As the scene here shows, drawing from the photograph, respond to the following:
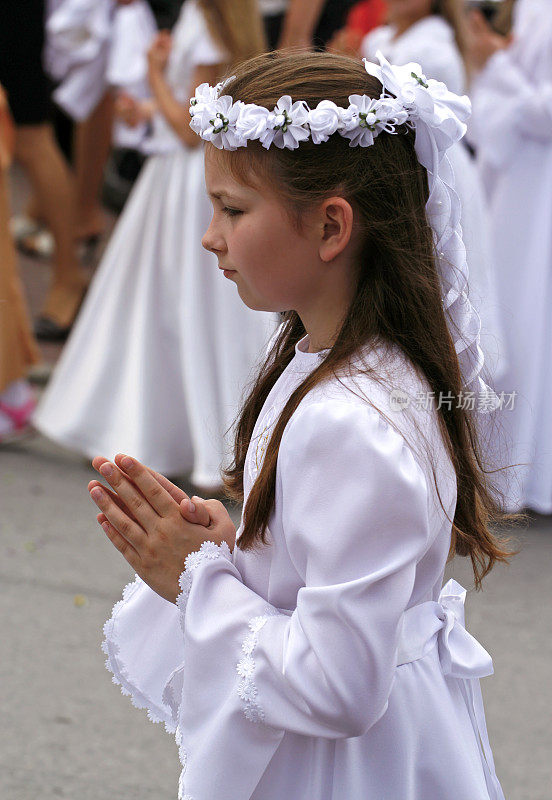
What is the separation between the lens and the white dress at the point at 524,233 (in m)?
4.26

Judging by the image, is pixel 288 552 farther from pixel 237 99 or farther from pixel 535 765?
pixel 535 765

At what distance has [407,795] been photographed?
151cm

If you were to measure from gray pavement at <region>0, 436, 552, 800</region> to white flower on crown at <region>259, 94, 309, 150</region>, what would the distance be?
829 millimetres

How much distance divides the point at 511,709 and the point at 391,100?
83.4 inches

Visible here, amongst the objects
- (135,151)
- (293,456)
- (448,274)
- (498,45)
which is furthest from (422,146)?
(135,151)

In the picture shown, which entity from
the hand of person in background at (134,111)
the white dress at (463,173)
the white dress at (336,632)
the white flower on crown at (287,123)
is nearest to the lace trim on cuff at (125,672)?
the white dress at (336,632)

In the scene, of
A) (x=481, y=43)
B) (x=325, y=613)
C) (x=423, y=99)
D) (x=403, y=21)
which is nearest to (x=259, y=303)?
(x=423, y=99)

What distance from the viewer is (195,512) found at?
1.56 metres

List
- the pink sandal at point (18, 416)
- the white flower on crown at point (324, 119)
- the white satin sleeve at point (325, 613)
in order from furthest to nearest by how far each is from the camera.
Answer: the pink sandal at point (18, 416)
the white flower on crown at point (324, 119)
the white satin sleeve at point (325, 613)

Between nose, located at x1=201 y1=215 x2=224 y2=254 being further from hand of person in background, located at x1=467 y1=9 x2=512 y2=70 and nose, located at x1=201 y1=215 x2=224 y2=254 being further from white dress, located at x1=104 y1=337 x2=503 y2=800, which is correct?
hand of person in background, located at x1=467 y1=9 x2=512 y2=70

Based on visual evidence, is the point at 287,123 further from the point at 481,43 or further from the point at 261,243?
the point at 481,43

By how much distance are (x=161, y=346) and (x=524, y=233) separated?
4.90 ft

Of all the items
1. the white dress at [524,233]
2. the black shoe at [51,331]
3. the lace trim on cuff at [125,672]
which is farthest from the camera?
the black shoe at [51,331]

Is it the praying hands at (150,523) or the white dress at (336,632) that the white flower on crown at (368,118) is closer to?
the white dress at (336,632)
